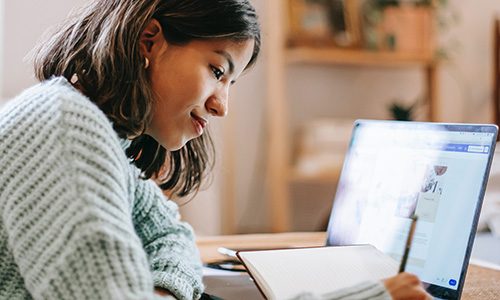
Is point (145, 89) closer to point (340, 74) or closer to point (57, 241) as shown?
point (57, 241)

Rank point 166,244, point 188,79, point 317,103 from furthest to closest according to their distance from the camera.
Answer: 1. point 317,103
2. point 166,244
3. point 188,79

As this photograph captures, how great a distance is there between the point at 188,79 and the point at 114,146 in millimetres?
202

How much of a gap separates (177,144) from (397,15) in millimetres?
1859

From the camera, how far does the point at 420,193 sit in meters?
0.84

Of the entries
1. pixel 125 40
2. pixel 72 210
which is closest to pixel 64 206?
pixel 72 210

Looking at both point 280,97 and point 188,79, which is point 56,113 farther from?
point 280,97

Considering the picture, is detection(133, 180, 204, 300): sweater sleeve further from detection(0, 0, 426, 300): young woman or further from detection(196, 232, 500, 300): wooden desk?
detection(196, 232, 500, 300): wooden desk

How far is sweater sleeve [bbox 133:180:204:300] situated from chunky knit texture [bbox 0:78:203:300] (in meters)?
0.17

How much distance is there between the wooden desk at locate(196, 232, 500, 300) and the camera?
83 cm

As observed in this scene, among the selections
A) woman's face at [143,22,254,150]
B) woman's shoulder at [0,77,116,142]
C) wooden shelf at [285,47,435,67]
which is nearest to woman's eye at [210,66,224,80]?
woman's face at [143,22,254,150]

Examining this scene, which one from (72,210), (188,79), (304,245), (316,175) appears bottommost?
(316,175)

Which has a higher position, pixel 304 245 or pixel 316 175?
pixel 304 245

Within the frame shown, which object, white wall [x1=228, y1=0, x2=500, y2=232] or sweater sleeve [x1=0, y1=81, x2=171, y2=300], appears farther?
white wall [x1=228, y1=0, x2=500, y2=232]

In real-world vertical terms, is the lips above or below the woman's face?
below
